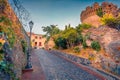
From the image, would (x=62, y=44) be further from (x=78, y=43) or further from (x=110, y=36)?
(x=110, y=36)

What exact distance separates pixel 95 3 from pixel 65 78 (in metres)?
34.7

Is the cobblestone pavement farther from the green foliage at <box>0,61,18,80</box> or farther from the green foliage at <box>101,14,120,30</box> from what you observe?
the green foliage at <box>101,14,120,30</box>

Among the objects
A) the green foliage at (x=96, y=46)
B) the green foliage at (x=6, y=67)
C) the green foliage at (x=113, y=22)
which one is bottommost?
the green foliage at (x=6, y=67)

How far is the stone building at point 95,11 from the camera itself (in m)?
35.7

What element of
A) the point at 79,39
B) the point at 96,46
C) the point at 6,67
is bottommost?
the point at 6,67

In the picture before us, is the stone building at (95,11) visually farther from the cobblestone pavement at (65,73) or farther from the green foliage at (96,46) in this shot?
the cobblestone pavement at (65,73)

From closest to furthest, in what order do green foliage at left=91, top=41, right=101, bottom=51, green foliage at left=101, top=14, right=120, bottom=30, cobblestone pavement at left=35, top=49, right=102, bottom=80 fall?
cobblestone pavement at left=35, top=49, right=102, bottom=80, green foliage at left=91, top=41, right=101, bottom=51, green foliage at left=101, top=14, right=120, bottom=30

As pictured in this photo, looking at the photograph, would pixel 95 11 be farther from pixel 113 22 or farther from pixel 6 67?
pixel 6 67

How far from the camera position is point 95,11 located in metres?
38.6

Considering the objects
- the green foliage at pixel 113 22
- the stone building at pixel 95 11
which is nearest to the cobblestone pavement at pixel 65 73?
the green foliage at pixel 113 22

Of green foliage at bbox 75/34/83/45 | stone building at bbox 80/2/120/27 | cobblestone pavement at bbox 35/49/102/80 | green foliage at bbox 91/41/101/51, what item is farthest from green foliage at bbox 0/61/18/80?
stone building at bbox 80/2/120/27

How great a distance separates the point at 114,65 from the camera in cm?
958

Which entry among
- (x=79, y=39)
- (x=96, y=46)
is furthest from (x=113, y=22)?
(x=96, y=46)

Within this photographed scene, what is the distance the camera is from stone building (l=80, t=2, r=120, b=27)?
1406 inches
